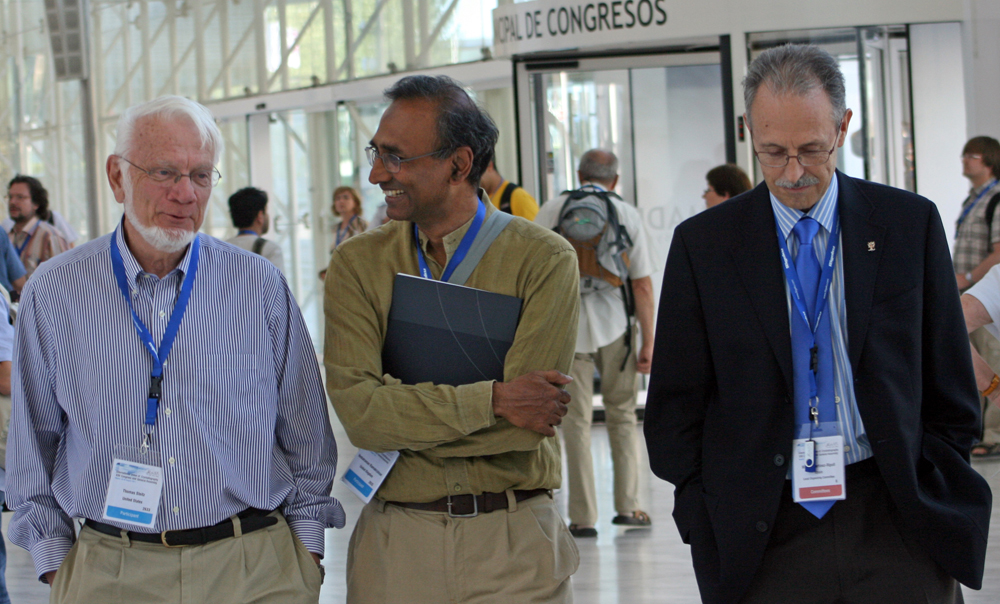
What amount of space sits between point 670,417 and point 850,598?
0.45 meters

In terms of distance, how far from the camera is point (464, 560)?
86.9 inches

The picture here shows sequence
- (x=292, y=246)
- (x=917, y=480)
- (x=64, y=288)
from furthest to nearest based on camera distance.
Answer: (x=292, y=246), (x=64, y=288), (x=917, y=480)

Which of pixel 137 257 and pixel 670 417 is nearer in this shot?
pixel 670 417

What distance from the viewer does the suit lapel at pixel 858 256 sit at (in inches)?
73.9

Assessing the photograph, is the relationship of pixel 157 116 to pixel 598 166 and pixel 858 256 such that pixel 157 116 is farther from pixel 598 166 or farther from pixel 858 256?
pixel 598 166

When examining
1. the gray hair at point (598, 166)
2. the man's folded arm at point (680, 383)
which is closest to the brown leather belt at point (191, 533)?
the man's folded arm at point (680, 383)

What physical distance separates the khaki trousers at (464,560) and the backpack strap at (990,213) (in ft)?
15.7

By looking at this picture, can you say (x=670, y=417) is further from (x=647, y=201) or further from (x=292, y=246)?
(x=292, y=246)

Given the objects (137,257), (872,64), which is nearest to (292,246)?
(872,64)

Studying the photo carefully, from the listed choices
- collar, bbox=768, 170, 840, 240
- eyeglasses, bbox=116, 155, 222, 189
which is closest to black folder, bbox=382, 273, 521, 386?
eyeglasses, bbox=116, 155, 222, 189

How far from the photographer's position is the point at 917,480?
1.88 metres

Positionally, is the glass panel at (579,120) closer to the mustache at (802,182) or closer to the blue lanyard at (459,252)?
the blue lanyard at (459,252)

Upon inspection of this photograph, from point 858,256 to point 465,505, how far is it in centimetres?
93

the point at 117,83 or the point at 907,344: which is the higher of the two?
the point at 117,83
